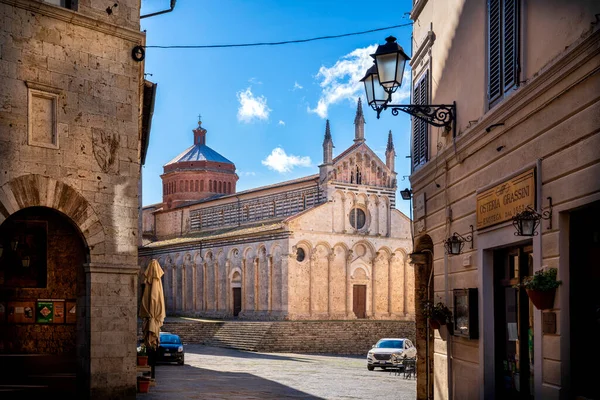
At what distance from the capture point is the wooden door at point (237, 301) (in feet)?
180

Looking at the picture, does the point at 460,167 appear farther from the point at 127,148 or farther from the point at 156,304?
the point at 156,304

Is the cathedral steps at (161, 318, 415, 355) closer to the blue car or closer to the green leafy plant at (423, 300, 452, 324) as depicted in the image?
the blue car

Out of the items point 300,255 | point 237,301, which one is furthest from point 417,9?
point 237,301

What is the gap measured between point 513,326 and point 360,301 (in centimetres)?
4453

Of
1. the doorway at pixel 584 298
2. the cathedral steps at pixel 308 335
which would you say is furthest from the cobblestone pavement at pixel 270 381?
the doorway at pixel 584 298

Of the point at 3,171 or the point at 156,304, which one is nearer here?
the point at 3,171

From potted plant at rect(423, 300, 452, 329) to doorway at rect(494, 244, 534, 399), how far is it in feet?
5.25

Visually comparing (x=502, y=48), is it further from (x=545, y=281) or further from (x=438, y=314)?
(x=438, y=314)

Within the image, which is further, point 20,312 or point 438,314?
point 20,312

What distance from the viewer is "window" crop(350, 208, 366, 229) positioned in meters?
53.9

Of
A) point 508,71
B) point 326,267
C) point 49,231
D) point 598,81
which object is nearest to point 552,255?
point 598,81

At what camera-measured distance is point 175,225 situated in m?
67.1

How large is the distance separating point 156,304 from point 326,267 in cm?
3449

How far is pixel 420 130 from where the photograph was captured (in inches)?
537
